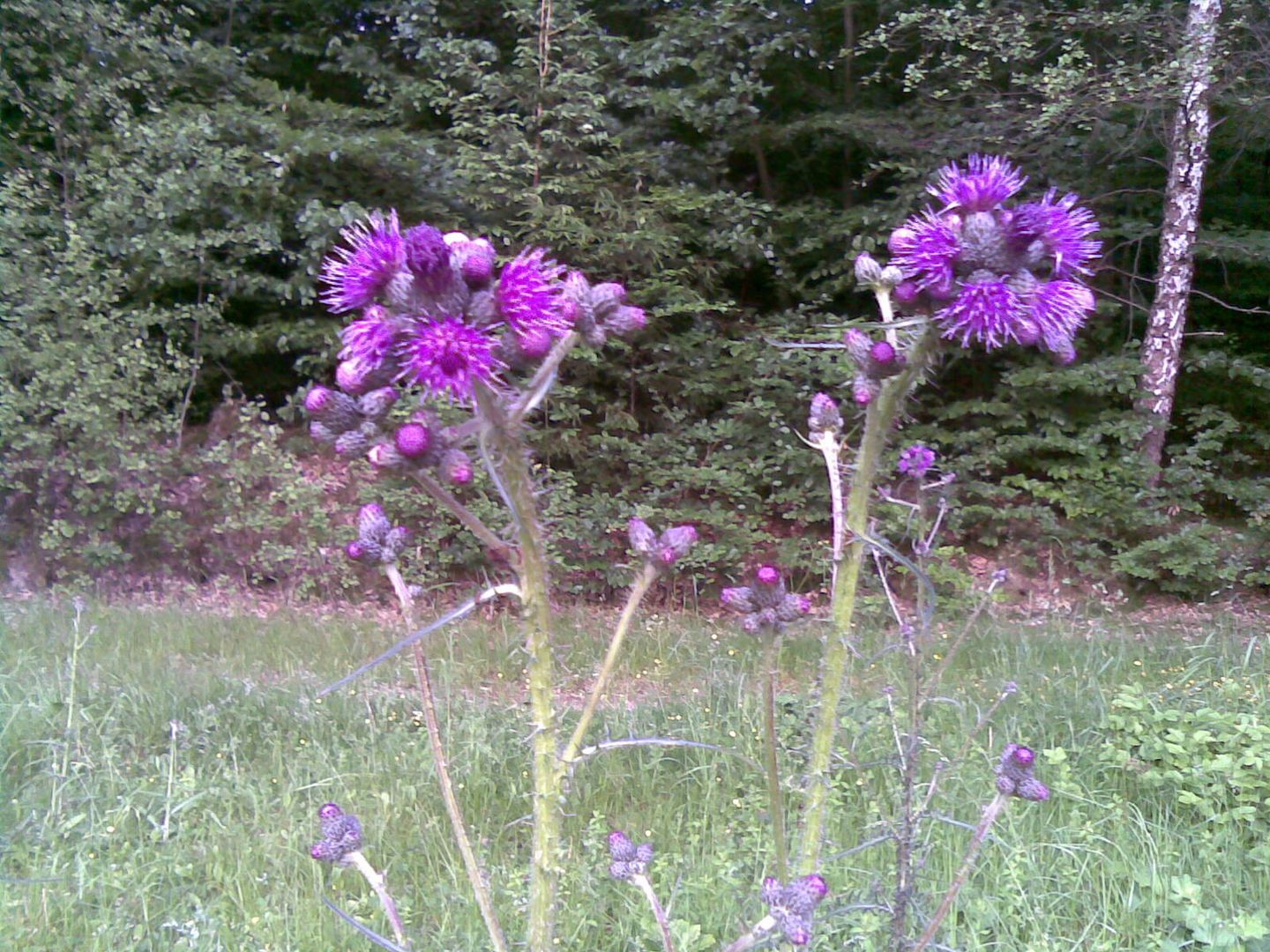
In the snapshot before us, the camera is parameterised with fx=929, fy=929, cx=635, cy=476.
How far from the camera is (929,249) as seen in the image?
130 centimetres

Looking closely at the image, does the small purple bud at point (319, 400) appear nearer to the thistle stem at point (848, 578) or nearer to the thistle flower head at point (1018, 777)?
the thistle stem at point (848, 578)

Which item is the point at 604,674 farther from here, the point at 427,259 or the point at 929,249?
the point at 929,249

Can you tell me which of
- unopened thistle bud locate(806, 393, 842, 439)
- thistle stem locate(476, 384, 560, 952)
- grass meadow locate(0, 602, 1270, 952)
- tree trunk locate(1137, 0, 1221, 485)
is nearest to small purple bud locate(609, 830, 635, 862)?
thistle stem locate(476, 384, 560, 952)

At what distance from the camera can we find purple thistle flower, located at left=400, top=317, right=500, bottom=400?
1125mm

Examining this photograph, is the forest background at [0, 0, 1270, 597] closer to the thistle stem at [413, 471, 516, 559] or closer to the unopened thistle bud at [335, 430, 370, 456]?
the unopened thistle bud at [335, 430, 370, 456]

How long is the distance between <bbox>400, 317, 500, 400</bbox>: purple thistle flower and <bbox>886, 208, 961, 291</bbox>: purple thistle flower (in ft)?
1.98

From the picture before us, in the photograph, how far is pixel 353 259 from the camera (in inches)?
47.9

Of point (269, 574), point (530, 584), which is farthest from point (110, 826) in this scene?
point (269, 574)

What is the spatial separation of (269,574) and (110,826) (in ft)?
17.9

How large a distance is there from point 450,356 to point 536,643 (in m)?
0.38

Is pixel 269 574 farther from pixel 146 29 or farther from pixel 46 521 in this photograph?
pixel 146 29

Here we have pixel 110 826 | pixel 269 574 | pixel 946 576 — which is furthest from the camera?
pixel 269 574

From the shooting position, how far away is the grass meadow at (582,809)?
255cm

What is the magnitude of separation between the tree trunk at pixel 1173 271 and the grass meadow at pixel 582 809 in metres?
4.24
